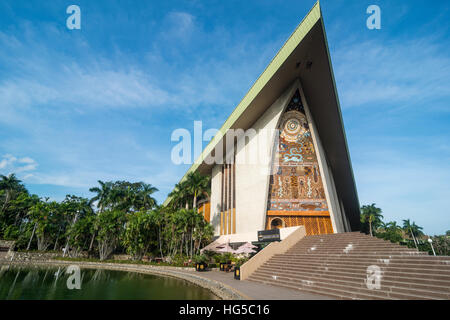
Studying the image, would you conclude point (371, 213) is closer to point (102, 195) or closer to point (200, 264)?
point (200, 264)

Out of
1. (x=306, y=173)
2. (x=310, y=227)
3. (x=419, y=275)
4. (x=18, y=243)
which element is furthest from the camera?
(x=18, y=243)

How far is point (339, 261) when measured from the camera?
35.9ft

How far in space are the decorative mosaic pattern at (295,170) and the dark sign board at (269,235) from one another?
9.36ft

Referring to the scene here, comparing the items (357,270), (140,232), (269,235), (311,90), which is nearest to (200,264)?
(269,235)

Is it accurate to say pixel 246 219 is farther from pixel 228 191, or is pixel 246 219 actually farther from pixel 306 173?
pixel 306 173

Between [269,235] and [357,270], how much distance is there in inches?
489

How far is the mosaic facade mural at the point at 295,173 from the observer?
23.1 metres

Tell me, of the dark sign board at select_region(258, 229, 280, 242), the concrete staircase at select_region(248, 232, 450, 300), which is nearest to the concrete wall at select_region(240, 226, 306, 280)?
the concrete staircase at select_region(248, 232, 450, 300)

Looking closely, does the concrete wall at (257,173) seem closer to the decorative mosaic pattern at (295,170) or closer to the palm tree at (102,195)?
the decorative mosaic pattern at (295,170)

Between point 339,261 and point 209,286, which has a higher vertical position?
point 339,261

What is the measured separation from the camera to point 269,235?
21.3 m
